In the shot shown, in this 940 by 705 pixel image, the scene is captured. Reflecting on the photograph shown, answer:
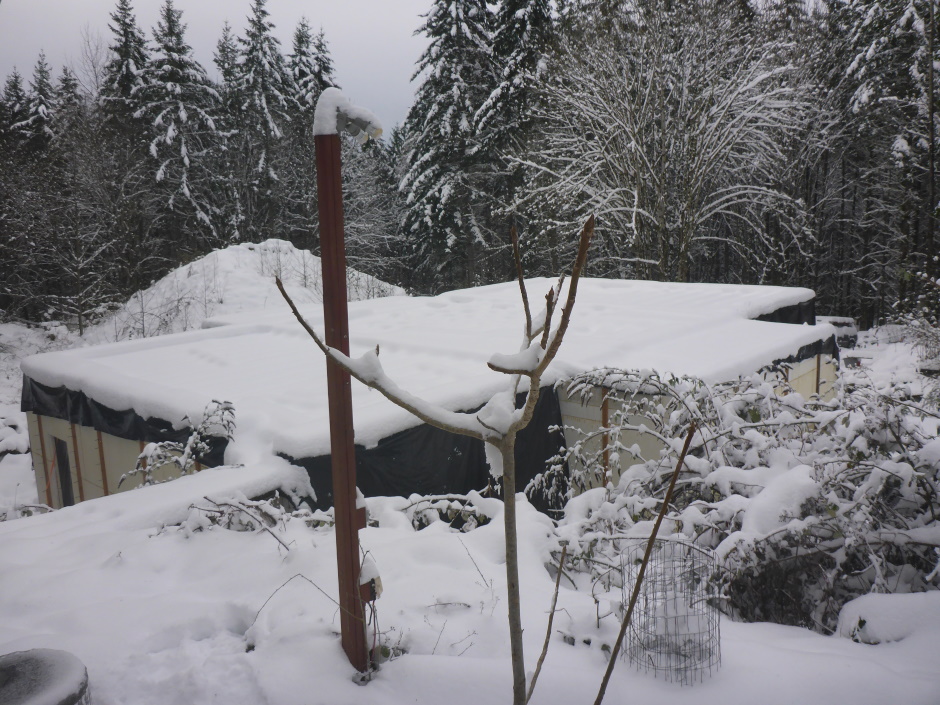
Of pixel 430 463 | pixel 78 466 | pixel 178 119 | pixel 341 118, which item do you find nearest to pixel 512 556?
pixel 341 118

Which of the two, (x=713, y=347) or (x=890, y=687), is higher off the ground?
(x=713, y=347)

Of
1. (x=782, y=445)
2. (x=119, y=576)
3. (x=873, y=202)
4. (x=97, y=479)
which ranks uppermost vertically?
(x=873, y=202)

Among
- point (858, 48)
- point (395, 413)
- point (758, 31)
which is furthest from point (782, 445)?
point (858, 48)

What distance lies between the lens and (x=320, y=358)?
5.95m

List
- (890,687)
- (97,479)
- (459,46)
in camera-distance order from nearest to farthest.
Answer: (890,687)
(97,479)
(459,46)

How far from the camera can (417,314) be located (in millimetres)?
7730

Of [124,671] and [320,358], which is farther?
[320,358]

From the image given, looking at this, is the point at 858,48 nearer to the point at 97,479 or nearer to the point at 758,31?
the point at 758,31

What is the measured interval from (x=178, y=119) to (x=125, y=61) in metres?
3.42

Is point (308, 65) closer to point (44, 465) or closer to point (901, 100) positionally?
point (901, 100)

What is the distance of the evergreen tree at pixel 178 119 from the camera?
2214 centimetres

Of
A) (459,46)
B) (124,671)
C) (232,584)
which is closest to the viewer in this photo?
(124,671)

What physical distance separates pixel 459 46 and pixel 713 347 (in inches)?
656

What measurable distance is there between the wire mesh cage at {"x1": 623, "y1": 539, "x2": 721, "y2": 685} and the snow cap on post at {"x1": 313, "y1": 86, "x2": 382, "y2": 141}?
5.46 ft
